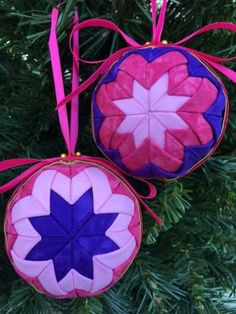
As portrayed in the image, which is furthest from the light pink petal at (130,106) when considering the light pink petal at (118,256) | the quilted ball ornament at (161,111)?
the light pink petal at (118,256)

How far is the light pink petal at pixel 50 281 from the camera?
0.38m

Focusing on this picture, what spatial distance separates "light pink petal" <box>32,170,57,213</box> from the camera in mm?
382

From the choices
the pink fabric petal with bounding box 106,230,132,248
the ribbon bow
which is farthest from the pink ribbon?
the pink fabric petal with bounding box 106,230,132,248

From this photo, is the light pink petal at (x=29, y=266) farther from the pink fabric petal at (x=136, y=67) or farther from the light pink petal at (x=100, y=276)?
the pink fabric petal at (x=136, y=67)

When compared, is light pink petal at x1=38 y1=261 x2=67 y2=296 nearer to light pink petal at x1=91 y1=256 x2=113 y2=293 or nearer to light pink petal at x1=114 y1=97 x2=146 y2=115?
light pink petal at x1=91 y1=256 x2=113 y2=293

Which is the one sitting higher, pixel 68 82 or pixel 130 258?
pixel 68 82

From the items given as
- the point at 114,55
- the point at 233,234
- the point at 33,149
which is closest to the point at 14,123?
the point at 33,149

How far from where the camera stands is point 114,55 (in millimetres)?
408

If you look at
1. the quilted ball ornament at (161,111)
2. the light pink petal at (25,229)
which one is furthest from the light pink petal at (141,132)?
the light pink petal at (25,229)

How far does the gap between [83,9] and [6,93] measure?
0.40 feet

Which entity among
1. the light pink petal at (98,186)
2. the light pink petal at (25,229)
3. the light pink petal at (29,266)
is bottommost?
the light pink petal at (29,266)

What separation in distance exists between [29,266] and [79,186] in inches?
3.0

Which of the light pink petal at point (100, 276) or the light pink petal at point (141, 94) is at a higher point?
the light pink petal at point (141, 94)

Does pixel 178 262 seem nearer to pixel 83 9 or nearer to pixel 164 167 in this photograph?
pixel 164 167
